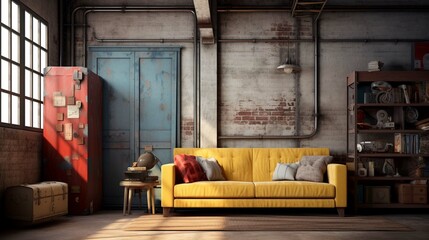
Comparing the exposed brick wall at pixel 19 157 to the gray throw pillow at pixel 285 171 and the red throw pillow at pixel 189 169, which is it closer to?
the red throw pillow at pixel 189 169

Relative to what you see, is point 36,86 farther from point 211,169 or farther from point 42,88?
point 211,169

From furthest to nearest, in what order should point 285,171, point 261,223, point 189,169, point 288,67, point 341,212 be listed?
point 288,67 → point 285,171 → point 189,169 → point 341,212 → point 261,223

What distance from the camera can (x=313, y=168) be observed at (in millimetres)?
7863

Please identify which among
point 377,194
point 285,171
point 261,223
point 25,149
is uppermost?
point 25,149

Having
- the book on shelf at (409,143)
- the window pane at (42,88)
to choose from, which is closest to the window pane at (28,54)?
the window pane at (42,88)

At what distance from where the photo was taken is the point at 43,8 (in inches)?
321

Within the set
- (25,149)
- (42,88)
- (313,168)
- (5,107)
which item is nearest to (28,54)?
(42,88)

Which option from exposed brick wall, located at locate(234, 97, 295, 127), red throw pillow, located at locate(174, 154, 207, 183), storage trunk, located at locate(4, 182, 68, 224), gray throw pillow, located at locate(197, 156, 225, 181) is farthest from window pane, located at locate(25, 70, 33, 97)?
exposed brick wall, located at locate(234, 97, 295, 127)

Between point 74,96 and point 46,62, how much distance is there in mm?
845

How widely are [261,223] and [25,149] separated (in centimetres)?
326

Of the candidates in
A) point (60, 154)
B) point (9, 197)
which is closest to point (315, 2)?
point (60, 154)

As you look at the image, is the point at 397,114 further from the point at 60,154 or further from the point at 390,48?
the point at 60,154

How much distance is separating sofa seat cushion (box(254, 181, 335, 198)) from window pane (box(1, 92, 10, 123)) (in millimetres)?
3365

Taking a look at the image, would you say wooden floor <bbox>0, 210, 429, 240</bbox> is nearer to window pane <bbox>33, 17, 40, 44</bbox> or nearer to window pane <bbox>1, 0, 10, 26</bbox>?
window pane <bbox>1, 0, 10, 26</bbox>
